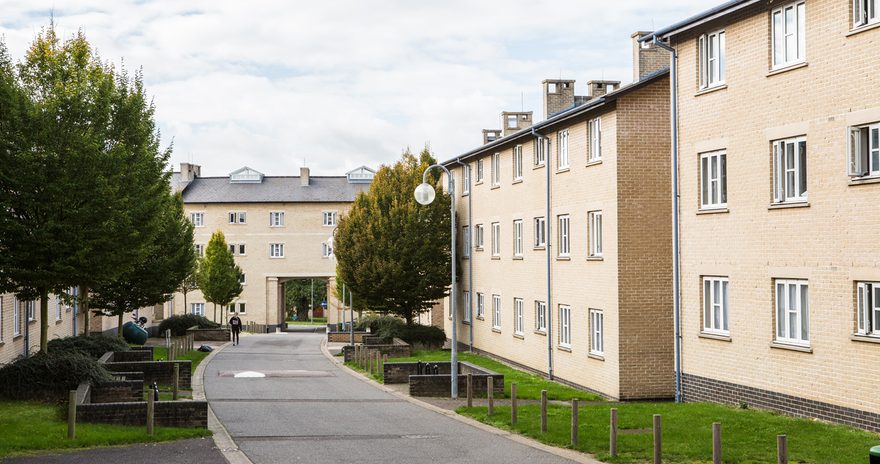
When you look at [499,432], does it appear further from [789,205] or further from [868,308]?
[789,205]

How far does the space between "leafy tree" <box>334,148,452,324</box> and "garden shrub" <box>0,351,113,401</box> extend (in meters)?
23.5

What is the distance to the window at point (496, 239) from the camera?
37.9 m

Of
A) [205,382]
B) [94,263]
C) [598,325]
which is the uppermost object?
[94,263]

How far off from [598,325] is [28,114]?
1535 centimetres

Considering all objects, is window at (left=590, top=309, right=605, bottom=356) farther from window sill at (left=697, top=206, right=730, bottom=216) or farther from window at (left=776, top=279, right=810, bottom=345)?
window at (left=776, top=279, right=810, bottom=345)

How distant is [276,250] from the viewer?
8138cm

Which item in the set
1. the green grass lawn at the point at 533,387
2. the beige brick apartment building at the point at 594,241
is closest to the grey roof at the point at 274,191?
the beige brick apartment building at the point at 594,241

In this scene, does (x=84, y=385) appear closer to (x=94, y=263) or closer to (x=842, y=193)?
(x=94, y=263)

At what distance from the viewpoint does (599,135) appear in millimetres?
26312

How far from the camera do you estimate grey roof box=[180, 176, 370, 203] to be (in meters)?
81.4

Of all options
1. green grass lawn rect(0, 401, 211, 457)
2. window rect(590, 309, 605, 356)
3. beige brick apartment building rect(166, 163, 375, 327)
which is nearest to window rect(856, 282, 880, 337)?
window rect(590, 309, 605, 356)

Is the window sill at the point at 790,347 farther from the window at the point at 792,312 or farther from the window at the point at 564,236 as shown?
the window at the point at 564,236

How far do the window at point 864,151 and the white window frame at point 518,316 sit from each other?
18586mm

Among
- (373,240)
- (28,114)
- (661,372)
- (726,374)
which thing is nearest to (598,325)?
(661,372)
